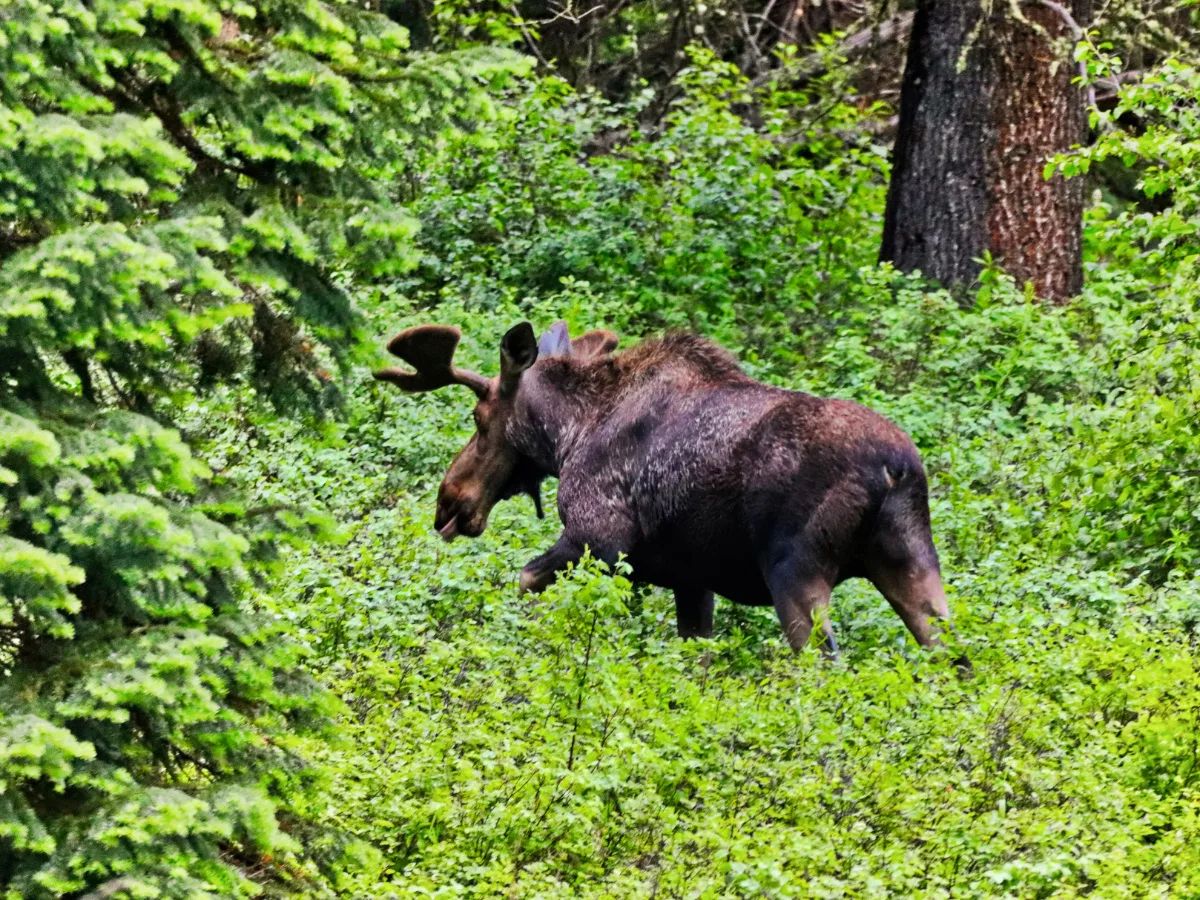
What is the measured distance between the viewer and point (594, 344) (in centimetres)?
1106

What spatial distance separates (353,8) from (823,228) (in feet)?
38.1

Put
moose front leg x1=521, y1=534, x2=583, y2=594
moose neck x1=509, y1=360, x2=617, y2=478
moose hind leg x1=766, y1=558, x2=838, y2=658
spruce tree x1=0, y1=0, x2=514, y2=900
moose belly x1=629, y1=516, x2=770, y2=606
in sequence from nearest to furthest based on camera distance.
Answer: spruce tree x1=0, y1=0, x2=514, y2=900 < moose hind leg x1=766, y1=558, x2=838, y2=658 < moose belly x1=629, y1=516, x2=770, y2=606 < moose front leg x1=521, y1=534, x2=583, y2=594 < moose neck x1=509, y1=360, x2=617, y2=478

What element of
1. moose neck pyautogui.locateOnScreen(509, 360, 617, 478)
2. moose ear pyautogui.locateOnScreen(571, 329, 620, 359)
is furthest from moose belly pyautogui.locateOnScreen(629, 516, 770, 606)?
moose ear pyautogui.locateOnScreen(571, 329, 620, 359)

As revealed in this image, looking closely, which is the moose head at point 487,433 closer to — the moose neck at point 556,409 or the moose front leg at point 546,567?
the moose neck at point 556,409

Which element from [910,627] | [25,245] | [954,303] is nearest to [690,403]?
[910,627]

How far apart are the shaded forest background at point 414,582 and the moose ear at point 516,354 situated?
1.16 meters

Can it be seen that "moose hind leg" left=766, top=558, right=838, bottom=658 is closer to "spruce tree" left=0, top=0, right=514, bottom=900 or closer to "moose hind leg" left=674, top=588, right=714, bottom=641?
"moose hind leg" left=674, top=588, right=714, bottom=641

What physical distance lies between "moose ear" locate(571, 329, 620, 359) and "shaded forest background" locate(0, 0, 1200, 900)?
1.33 metres

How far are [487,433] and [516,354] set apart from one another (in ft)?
2.11

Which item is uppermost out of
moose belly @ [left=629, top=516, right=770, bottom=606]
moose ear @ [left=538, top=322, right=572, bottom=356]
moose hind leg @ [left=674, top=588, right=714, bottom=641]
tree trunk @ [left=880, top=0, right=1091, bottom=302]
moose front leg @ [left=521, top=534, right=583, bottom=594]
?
tree trunk @ [left=880, top=0, right=1091, bottom=302]

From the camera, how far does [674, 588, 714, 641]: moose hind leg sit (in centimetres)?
1005

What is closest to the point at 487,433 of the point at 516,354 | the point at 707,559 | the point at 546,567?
the point at 516,354

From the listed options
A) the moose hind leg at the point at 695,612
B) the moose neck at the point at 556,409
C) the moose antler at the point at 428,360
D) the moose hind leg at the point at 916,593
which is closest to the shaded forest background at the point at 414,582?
the moose hind leg at the point at 916,593

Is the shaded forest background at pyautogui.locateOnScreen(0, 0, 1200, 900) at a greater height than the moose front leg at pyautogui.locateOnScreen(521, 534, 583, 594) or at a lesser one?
greater
